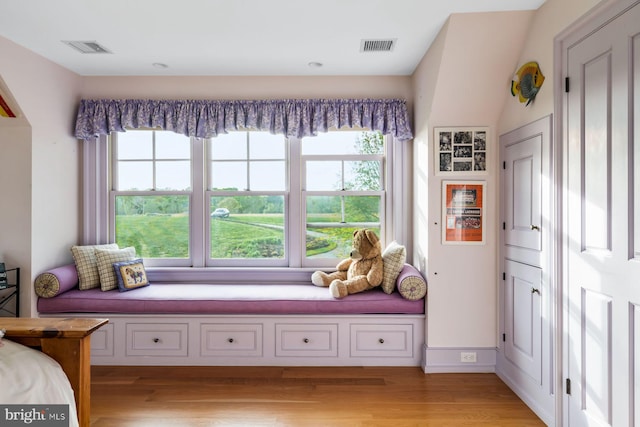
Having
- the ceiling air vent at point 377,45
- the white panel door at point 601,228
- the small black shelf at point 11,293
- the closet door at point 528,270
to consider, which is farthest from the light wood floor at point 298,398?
the ceiling air vent at point 377,45

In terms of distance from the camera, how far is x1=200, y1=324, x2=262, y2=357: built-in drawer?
3021 mm

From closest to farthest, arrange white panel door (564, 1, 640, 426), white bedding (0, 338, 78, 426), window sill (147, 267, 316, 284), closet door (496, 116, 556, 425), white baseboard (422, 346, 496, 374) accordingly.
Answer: white bedding (0, 338, 78, 426) < white panel door (564, 1, 640, 426) < closet door (496, 116, 556, 425) < white baseboard (422, 346, 496, 374) < window sill (147, 267, 316, 284)

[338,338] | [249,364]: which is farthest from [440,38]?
[249,364]

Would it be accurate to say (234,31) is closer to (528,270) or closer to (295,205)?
(295,205)

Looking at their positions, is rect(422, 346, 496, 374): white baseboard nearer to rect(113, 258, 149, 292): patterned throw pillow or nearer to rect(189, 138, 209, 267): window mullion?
rect(189, 138, 209, 267): window mullion

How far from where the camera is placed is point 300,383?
2748 mm

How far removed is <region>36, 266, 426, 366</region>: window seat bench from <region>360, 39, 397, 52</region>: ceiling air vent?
6.56 feet

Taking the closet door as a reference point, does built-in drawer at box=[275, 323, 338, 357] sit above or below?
below

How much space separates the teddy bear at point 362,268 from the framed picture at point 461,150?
2.68 feet

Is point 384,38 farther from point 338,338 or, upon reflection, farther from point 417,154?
point 338,338

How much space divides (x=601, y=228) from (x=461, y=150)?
124cm

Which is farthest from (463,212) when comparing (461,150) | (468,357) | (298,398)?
(298,398)

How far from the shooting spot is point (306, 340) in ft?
9.90

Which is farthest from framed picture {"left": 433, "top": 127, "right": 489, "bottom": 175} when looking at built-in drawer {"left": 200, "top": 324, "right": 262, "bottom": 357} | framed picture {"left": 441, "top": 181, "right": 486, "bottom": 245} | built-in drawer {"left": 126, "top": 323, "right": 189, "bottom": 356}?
built-in drawer {"left": 126, "top": 323, "right": 189, "bottom": 356}
